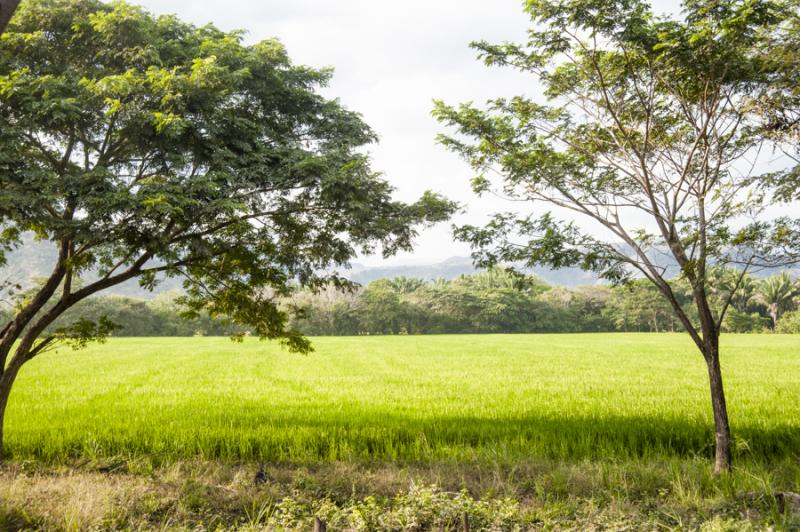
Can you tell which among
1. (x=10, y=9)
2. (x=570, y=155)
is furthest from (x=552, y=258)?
(x=10, y=9)

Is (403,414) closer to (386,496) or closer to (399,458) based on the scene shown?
(399,458)

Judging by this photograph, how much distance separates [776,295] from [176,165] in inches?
3336

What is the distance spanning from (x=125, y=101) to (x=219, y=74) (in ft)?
4.31

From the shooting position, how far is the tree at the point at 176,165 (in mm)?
5145

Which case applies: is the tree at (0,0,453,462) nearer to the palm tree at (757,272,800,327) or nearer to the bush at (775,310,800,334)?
the bush at (775,310,800,334)

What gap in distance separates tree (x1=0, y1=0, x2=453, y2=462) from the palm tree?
80545 millimetres

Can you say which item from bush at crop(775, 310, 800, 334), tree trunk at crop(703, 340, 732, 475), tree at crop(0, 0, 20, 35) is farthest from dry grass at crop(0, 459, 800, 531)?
bush at crop(775, 310, 800, 334)

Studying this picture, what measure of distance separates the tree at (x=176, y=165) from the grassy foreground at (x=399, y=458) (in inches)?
81.0

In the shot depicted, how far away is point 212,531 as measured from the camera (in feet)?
14.9

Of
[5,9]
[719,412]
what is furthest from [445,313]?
[5,9]

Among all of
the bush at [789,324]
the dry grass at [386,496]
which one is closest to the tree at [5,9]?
the dry grass at [386,496]

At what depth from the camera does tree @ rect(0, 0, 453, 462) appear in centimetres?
514

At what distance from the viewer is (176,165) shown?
580cm

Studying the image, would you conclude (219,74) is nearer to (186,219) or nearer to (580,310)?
(186,219)
